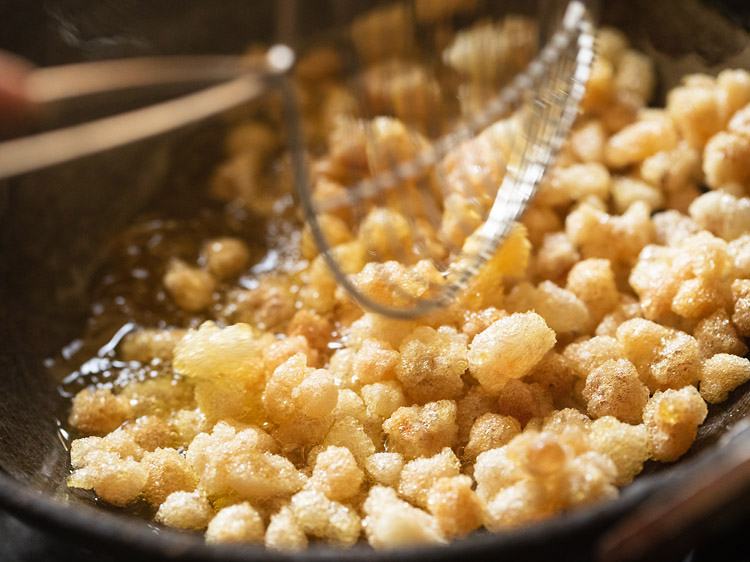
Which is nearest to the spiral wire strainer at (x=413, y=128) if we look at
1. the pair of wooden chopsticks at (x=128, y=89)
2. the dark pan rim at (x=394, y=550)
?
the pair of wooden chopsticks at (x=128, y=89)

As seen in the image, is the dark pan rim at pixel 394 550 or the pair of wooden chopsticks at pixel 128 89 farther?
the pair of wooden chopsticks at pixel 128 89

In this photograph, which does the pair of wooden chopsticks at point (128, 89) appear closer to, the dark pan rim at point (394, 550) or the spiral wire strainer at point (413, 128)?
the spiral wire strainer at point (413, 128)

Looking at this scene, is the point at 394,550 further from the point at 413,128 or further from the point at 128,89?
the point at 128,89

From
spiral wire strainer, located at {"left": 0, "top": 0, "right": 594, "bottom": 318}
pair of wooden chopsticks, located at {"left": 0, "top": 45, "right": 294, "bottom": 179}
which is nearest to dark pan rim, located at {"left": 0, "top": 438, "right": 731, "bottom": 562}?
spiral wire strainer, located at {"left": 0, "top": 0, "right": 594, "bottom": 318}

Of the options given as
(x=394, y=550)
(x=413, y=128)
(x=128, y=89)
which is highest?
(x=128, y=89)

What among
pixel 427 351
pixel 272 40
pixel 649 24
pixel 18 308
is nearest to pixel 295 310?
pixel 427 351

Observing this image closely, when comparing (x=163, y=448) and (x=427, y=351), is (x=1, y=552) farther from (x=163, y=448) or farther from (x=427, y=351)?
(x=427, y=351)

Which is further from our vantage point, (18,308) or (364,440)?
(18,308)

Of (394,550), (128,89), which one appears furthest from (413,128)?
(394,550)
